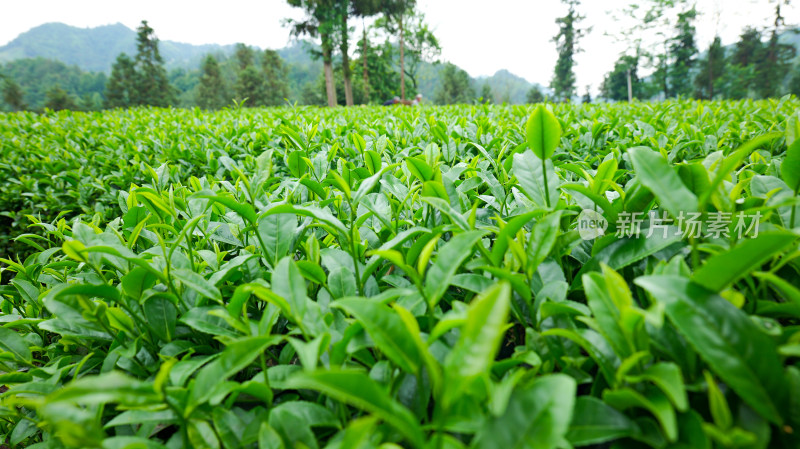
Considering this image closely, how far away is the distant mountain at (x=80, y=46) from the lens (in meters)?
144

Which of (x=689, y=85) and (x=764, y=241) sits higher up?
(x=689, y=85)

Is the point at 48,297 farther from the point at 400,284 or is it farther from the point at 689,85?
the point at 689,85

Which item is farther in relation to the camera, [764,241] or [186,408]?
[186,408]

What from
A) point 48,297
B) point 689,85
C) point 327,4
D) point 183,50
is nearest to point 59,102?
point 327,4

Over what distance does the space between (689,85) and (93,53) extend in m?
191

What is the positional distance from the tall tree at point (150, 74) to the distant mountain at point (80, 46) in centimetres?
10143

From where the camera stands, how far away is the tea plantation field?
0.54 m

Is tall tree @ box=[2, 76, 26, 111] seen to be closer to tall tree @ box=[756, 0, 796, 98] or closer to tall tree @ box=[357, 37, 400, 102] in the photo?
tall tree @ box=[357, 37, 400, 102]

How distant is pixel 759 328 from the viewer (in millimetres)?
568

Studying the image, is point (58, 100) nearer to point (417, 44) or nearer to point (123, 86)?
point (123, 86)

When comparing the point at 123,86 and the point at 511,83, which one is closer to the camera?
the point at 123,86

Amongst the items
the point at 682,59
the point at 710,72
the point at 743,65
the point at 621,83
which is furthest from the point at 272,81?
the point at 743,65

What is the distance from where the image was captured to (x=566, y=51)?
49.5 meters

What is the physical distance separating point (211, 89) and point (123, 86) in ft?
33.9
